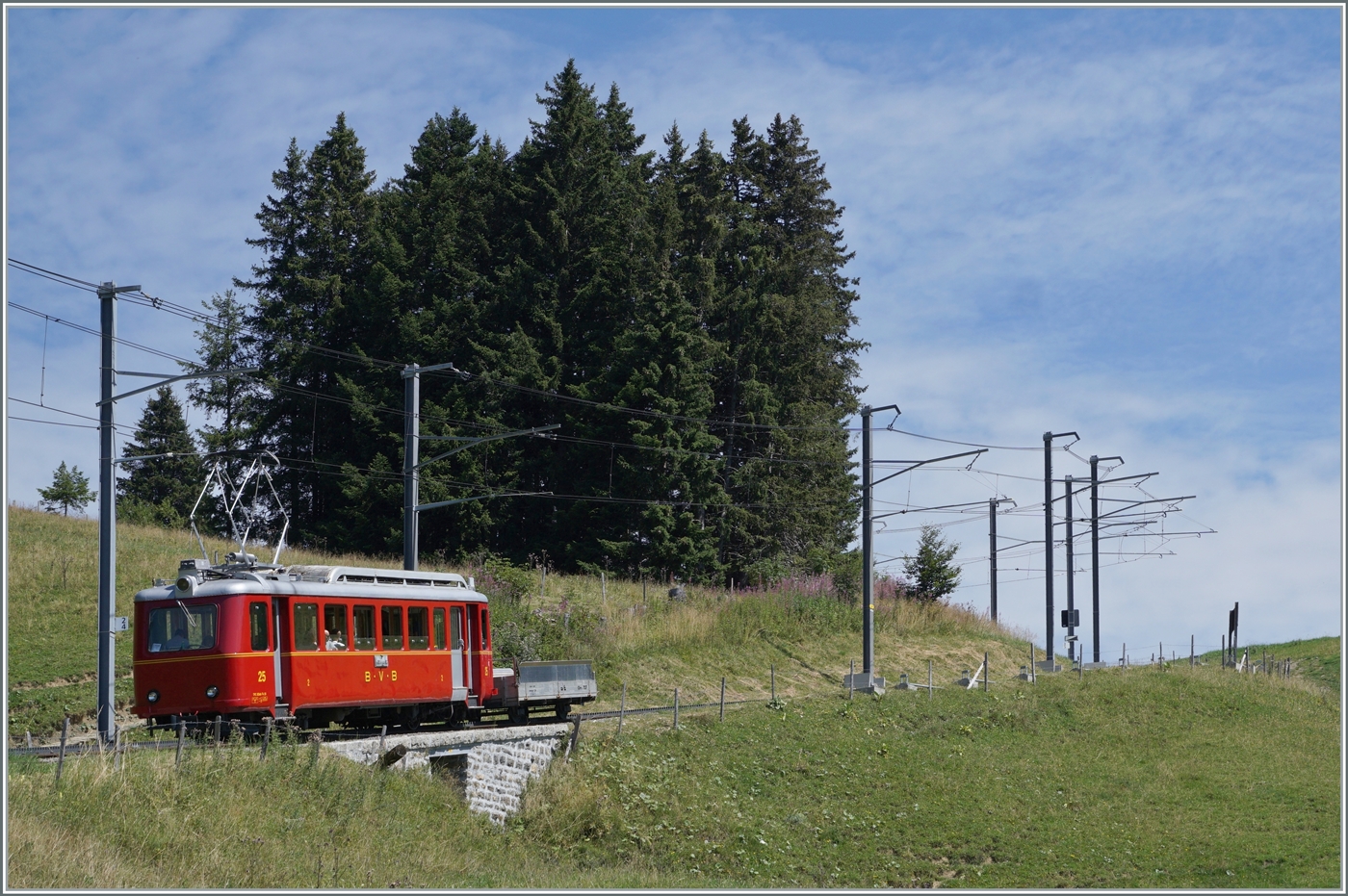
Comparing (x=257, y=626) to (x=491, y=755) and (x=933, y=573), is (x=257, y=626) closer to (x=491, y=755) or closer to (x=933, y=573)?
(x=491, y=755)

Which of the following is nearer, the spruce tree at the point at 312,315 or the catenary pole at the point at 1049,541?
the catenary pole at the point at 1049,541

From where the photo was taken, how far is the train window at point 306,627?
2175 cm

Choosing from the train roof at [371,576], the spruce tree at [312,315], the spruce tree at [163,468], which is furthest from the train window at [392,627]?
the spruce tree at [163,468]

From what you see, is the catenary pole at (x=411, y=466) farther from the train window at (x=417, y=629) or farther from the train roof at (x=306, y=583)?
the train window at (x=417, y=629)

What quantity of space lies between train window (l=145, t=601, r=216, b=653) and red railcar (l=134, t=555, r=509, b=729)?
0.02 m

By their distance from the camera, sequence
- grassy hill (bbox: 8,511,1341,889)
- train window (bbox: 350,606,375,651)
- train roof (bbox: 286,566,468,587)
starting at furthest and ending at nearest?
1. train window (bbox: 350,606,375,651)
2. train roof (bbox: 286,566,468,587)
3. grassy hill (bbox: 8,511,1341,889)

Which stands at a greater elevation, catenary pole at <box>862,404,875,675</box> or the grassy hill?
catenary pole at <box>862,404,875,675</box>

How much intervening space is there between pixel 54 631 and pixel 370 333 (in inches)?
1090

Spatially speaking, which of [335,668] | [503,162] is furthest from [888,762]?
[503,162]

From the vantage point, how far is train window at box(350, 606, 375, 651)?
22828 millimetres

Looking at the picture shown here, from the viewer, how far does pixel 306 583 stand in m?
22.1

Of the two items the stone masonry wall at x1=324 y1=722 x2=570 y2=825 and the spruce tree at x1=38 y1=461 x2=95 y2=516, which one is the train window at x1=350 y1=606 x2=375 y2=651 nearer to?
the stone masonry wall at x1=324 y1=722 x2=570 y2=825

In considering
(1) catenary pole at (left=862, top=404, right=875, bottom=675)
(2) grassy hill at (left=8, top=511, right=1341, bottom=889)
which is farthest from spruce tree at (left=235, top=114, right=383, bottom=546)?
(1) catenary pole at (left=862, top=404, right=875, bottom=675)

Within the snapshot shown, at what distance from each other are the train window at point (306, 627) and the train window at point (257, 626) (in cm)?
63
